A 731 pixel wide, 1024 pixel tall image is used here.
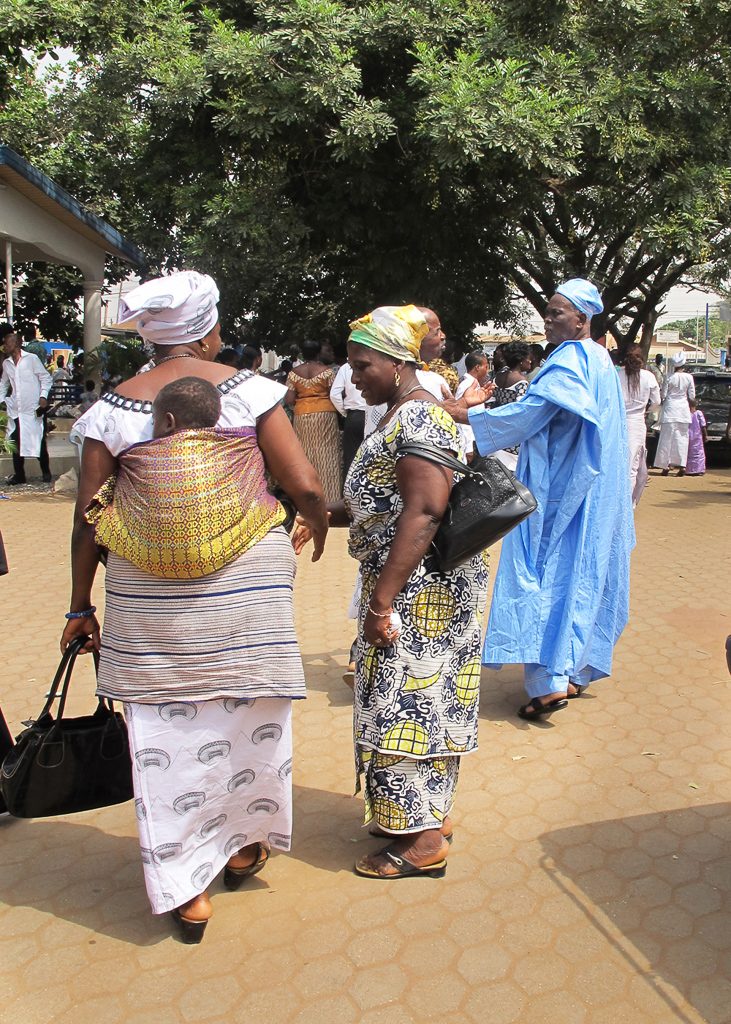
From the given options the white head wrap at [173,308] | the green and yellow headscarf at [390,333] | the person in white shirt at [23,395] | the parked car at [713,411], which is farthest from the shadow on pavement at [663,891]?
the parked car at [713,411]

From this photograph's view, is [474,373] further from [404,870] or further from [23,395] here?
[23,395]

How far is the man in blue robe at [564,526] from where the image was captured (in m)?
4.06

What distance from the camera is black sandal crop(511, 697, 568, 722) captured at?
427cm

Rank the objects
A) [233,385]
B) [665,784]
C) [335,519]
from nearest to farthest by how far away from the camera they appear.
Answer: [233,385]
[335,519]
[665,784]

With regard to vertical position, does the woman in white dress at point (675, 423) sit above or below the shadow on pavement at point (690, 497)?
above

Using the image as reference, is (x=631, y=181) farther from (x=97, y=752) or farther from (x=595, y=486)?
(x=97, y=752)

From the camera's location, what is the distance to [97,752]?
110 inches

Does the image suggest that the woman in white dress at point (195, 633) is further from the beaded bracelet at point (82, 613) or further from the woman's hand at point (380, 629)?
the woman's hand at point (380, 629)

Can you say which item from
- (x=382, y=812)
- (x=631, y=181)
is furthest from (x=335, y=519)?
(x=631, y=181)

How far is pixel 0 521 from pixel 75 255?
4.64 metres

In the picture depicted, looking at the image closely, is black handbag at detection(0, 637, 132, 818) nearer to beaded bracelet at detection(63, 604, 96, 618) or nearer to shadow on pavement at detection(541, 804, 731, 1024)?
beaded bracelet at detection(63, 604, 96, 618)

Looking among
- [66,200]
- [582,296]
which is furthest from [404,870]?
[66,200]

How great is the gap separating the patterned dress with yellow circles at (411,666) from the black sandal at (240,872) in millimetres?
361

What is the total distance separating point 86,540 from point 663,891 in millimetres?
2052
